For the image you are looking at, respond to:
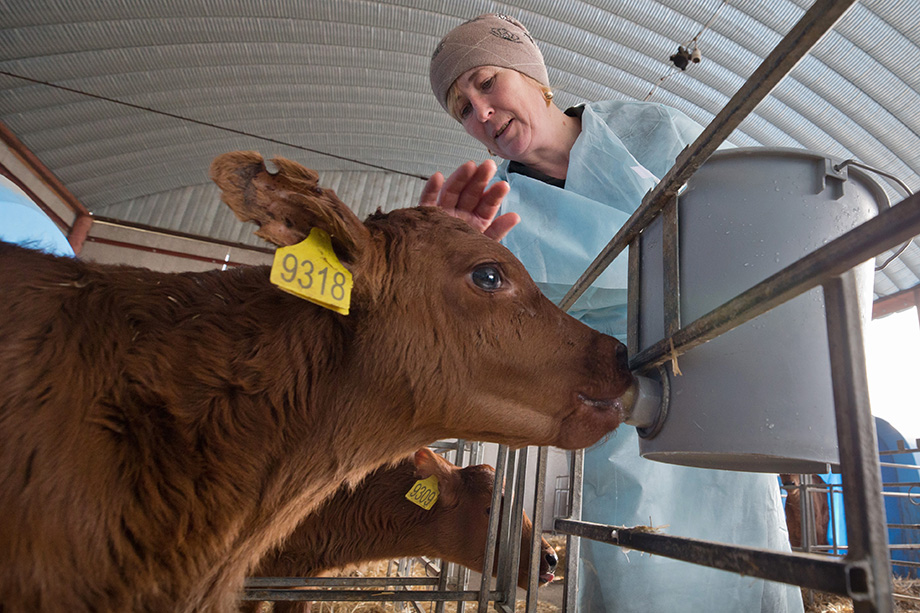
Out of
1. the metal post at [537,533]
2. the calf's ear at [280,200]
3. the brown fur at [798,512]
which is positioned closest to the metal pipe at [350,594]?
the metal post at [537,533]

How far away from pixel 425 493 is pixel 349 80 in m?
8.68

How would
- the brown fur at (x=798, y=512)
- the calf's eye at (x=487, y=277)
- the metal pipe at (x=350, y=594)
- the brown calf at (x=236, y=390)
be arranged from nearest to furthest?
1. the brown calf at (x=236, y=390)
2. the calf's eye at (x=487, y=277)
3. the metal pipe at (x=350, y=594)
4. the brown fur at (x=798, y=512)

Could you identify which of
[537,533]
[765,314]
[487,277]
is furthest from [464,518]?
[765,314]

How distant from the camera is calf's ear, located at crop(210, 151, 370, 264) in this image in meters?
1.52

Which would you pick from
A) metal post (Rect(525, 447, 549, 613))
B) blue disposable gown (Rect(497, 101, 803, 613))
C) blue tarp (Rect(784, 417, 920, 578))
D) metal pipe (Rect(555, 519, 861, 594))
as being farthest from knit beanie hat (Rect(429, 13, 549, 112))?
blue tarp (Rect(784, 417, 920, 578))

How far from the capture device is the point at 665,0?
707 cm

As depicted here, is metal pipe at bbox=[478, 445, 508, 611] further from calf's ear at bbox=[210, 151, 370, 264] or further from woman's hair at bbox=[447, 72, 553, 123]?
woman's hair at bbox=[447, 72, 553, 123]

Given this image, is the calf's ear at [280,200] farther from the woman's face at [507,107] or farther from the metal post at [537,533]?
the woman's face at [507,107]

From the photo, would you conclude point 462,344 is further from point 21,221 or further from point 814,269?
point 21,221

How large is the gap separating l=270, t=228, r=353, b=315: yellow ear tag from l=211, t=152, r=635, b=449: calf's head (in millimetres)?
72

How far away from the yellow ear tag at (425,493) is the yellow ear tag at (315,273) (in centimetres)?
259

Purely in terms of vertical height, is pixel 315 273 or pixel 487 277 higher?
pixel 487 277

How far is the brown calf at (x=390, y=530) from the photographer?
3.84 metres

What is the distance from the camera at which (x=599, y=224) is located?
2223 mm
